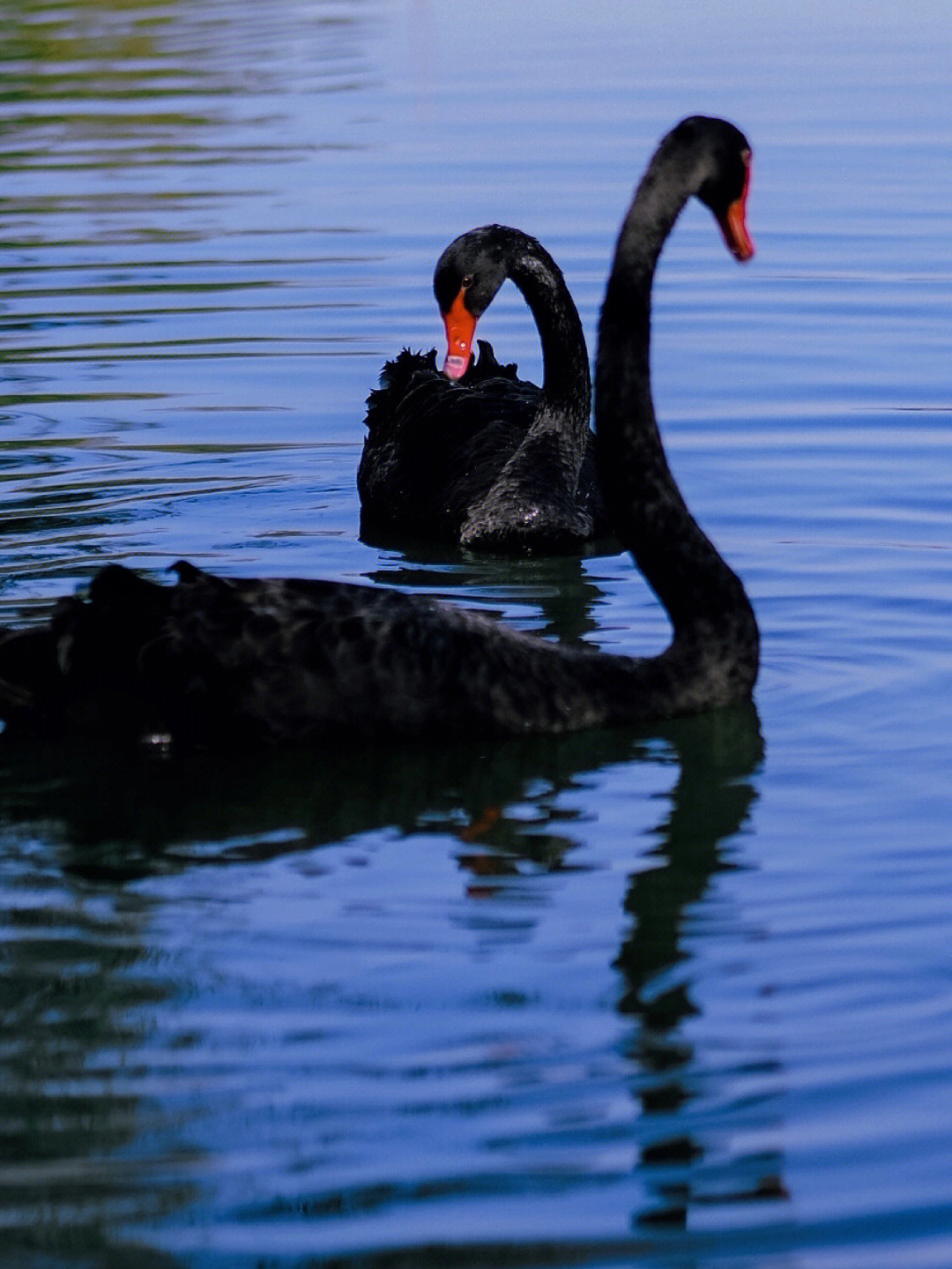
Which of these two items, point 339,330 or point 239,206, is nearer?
point 339,330

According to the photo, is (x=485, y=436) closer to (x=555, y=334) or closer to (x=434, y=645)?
(x=555, y=334)

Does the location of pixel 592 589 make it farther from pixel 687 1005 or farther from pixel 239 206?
pixel 239 206

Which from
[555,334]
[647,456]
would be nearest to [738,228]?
[647,456]

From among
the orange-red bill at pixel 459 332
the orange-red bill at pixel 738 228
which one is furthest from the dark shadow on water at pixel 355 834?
the orange-red bill at pixel 459 332

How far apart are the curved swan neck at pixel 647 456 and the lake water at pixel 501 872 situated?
0.28m

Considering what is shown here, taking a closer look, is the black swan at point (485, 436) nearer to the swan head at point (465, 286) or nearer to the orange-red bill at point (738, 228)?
the swan head at point (465, 286)

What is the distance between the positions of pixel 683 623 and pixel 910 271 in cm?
559

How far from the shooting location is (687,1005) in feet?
13.1

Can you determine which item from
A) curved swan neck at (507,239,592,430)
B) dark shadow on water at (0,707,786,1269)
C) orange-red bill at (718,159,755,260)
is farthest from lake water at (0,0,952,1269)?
orange-red bill at (718,159,755,260)

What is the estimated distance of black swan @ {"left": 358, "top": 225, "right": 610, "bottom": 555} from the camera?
24.5 feet

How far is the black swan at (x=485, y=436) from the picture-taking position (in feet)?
24.5

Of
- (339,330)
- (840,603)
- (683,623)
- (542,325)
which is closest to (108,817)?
(683,623)

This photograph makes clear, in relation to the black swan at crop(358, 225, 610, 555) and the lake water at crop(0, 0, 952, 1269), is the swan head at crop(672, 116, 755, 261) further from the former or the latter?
the black swan at crop(358, 225, 610, 555)

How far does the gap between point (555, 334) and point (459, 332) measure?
768 mm
